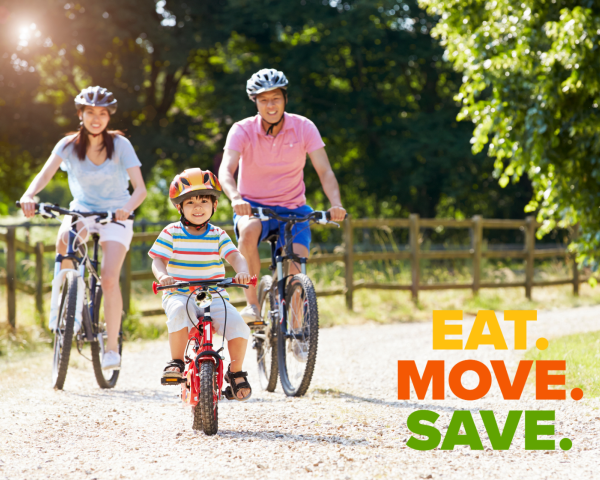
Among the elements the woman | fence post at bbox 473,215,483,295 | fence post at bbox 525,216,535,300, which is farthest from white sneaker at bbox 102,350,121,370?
fence post at bbox 525,216,535,300

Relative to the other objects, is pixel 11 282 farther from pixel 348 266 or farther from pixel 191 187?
pixel 191 187

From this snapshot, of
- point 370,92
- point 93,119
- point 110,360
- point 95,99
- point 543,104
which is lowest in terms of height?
point 110,360

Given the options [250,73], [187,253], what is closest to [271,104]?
[187,253]

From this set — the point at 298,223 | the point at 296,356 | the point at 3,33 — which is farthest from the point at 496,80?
the point at 3,33

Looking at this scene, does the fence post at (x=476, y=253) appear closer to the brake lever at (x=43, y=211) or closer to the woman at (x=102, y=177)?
the woman at (x=102, y=177)

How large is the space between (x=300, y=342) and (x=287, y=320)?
0.70 feet

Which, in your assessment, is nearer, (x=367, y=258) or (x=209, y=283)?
(x=209, y=283)

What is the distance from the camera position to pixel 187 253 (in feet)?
12.0

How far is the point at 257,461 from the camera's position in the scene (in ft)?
9.81

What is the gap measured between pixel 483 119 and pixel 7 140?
16761mm

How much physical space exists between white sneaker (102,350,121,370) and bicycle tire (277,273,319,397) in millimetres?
1133

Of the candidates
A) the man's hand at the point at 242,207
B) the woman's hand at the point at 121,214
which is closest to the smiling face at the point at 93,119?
the woman's hand at the point at 121,214

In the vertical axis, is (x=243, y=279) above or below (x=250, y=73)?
below

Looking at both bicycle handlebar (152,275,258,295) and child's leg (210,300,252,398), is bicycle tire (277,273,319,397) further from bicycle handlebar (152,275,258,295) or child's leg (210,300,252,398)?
bicycle handlebar (152,275,258,295)
